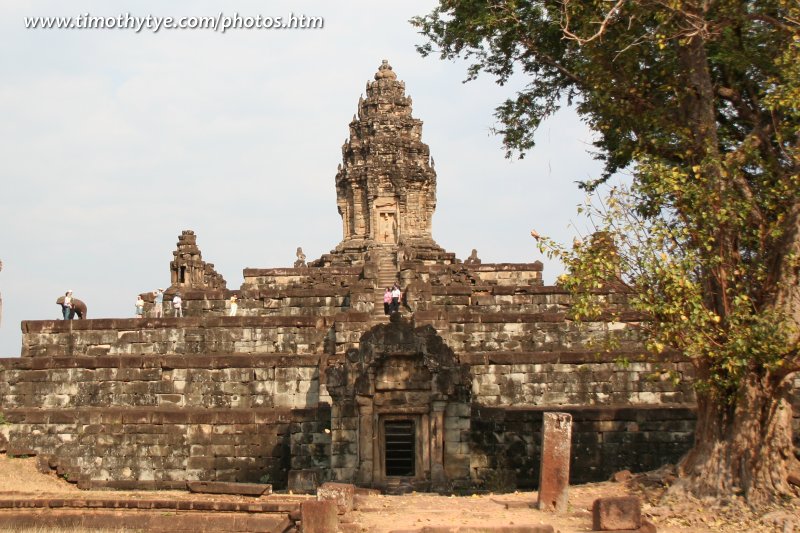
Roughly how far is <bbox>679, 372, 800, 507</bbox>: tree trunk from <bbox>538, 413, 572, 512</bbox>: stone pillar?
2.03 m

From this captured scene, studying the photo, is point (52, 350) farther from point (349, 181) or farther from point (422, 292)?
point (349, 181)

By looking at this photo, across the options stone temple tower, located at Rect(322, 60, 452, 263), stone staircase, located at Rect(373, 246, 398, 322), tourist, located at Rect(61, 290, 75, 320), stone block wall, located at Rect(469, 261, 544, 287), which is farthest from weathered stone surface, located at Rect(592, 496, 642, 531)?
stone temple tower, located at Rect(322, 60, 452, 263)

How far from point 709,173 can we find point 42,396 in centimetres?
1755

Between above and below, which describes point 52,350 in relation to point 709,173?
below

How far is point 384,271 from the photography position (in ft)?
129

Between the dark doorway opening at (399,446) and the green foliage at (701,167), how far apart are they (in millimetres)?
5511

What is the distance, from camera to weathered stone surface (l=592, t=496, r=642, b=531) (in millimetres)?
13992

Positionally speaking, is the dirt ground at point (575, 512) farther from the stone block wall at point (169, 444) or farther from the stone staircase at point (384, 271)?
the stone staircase at point (384, 271)

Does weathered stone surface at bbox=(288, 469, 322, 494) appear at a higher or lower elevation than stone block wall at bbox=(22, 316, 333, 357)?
lower

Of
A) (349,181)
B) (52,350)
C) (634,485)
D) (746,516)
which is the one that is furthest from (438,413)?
(349,181)

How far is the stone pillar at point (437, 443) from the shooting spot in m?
19.8

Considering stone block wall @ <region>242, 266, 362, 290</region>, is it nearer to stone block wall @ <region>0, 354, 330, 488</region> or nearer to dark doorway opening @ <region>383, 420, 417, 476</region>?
stone block wall @ <region>0, 354, 330, 488</region>

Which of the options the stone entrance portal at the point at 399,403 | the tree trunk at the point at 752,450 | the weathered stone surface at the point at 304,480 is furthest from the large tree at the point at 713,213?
the weathered stone surface at the point at 304,480

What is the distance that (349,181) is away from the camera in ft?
152
